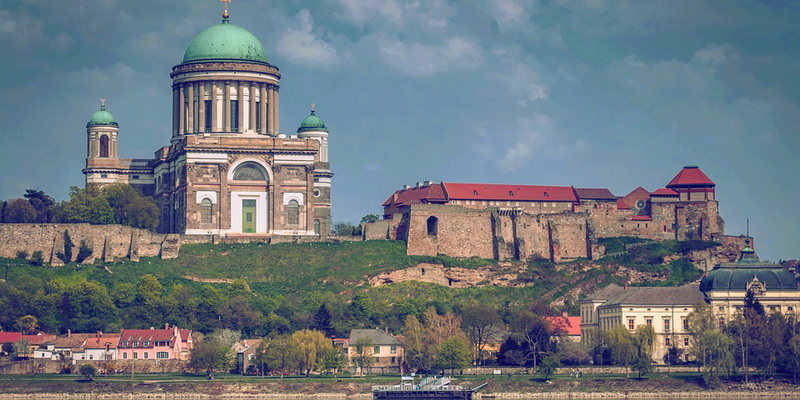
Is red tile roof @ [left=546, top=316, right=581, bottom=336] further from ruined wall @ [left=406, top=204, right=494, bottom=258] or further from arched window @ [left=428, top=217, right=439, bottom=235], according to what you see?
arched window @ [left=428, top=217, right=439, bottom=235]

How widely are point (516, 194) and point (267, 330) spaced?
32.8 meters

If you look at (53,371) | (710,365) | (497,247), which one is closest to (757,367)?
(710,365)

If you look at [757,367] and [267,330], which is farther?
[267,330]

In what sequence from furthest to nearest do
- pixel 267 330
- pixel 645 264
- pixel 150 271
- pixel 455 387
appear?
pixel 645 264 < pixel 150 271 < pixel 267 330 < pixel 455 387

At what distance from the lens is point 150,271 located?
13162 centimetres

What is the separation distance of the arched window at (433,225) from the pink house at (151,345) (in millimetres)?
28553

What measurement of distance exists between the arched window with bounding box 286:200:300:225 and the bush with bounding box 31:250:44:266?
63.9ft

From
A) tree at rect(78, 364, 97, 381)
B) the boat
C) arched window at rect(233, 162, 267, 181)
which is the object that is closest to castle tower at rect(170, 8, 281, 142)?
arched window at rect(233, 162, 267, 181)

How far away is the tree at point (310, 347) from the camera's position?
11356 centimetres


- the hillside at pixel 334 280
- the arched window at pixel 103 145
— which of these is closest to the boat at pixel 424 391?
the hillside at pixel 334 280

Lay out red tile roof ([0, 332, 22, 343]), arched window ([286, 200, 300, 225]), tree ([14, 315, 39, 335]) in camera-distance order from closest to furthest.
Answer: red tile roof ([0, 332, 22, 343])
tree ([14, 315, 39, 335])
arched window ([286, 200, 300, 225])

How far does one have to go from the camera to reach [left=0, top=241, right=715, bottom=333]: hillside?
409ft

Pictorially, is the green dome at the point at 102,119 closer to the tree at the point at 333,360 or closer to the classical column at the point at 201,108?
the classical column at the point at 201,108

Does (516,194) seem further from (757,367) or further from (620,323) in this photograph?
(757,367)
